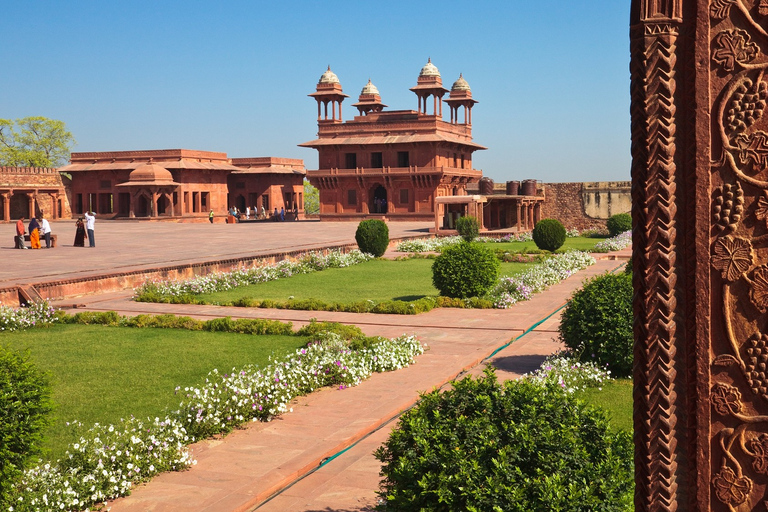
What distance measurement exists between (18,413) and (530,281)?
384 inches

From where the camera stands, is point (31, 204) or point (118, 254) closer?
point (118, 254)

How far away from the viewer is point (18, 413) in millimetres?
3258

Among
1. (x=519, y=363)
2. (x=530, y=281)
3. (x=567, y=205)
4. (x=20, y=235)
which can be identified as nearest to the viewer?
(x=519, y=363)

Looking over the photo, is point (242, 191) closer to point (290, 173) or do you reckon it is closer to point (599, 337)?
point (290, 173)

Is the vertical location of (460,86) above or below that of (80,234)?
above

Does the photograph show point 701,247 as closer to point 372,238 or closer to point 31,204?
point 372,238

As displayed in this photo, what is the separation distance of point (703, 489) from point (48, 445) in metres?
3.93

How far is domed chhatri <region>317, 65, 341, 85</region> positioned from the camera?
44.6m

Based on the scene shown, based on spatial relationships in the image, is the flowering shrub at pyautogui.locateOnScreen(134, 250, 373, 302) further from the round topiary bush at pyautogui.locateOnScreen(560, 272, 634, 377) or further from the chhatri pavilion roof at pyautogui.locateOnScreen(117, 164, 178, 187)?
the chhatri pavilion roof at pyautogui.locateOnScreen(117, 164, 178, 187)

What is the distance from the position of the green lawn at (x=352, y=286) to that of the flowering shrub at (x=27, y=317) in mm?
2603

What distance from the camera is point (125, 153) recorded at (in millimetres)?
44938

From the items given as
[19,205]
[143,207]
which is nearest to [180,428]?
[143,207]

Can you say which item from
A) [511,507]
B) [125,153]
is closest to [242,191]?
[125,153]

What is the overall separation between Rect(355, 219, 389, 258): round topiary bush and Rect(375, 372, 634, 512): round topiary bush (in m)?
16.3
